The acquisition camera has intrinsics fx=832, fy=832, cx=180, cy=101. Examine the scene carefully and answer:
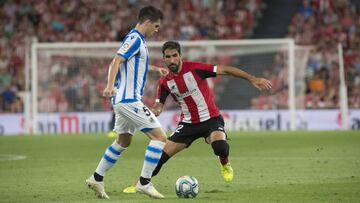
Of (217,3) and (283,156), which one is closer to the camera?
(283,156)

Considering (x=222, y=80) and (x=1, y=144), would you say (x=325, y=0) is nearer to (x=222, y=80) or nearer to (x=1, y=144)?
(x=222, y=80)

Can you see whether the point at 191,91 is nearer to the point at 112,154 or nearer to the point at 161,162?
the point at 161,162

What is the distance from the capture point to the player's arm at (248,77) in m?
10.4

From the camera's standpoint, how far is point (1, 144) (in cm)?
2256

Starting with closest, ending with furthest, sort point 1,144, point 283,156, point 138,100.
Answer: point 138,100 < point 283,156 < point 1,144

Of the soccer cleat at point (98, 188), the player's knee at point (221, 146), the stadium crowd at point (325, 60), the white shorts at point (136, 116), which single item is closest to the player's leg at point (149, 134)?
the white shorts at point (136, 116)

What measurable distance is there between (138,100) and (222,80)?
16834 millimetres

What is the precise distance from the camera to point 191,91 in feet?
37.8

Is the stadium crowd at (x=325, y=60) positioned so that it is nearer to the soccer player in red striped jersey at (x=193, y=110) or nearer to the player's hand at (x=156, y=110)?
the soccer player in red striped jersey at (x=193, y=110)

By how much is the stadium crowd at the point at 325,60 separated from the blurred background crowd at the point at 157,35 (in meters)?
0.03

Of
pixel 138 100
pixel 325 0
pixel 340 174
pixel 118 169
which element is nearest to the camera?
pixel 138 100

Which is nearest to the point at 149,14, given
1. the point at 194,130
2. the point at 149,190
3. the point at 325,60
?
the point at 194,130

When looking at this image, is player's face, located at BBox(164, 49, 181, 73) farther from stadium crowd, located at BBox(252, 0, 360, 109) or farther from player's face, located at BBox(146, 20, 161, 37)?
stadium crowd, located at BBox(252, 0, 360, 109)

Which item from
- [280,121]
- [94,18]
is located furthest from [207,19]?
[280,121]
